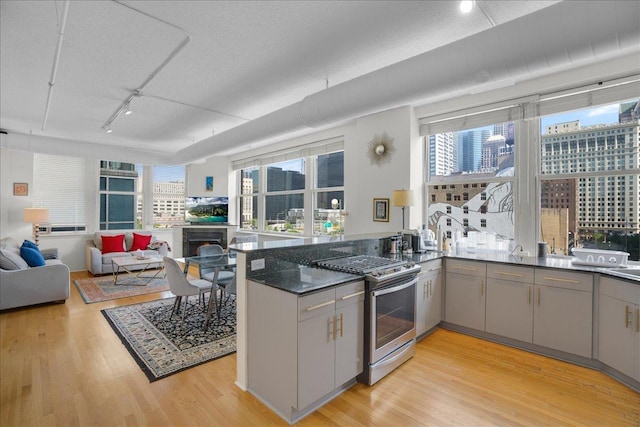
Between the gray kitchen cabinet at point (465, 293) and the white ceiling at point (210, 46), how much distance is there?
7.57ft

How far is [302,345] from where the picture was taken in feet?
6.51

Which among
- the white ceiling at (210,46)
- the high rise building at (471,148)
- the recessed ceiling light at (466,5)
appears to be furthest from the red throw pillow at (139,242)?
the recessed ceiling light at (466,5)

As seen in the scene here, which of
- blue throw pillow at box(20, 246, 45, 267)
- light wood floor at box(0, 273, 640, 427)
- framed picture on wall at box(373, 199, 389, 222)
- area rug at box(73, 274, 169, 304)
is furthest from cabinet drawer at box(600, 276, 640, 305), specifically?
blue throw pillow at box(20, 246, 45, 267)

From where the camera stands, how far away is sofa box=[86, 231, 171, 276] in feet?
20.5

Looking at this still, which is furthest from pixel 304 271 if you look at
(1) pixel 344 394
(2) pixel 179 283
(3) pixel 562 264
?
(3) pixel 562 264

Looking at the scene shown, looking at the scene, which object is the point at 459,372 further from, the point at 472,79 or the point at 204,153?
the point at 204,153

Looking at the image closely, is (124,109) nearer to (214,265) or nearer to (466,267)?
(214,265)

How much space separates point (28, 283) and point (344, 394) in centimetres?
460

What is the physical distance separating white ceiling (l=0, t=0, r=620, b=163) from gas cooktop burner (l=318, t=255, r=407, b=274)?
1991mm

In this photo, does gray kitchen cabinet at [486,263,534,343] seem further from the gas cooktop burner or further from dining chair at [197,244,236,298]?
dining chair at [197,244,236,298]

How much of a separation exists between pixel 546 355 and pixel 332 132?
14.6 feet

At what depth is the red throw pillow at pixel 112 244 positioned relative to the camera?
6590 millimetres

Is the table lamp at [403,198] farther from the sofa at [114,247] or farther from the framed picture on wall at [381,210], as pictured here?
the sofa at [114,247]

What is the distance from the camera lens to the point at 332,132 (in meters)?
5.73
